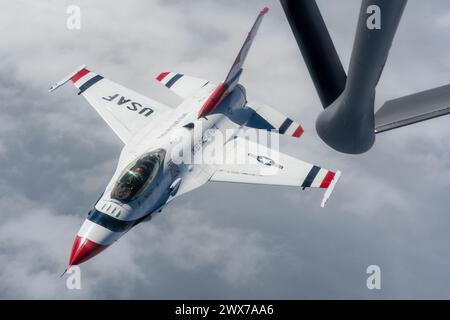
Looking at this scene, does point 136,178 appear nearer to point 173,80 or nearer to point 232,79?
point 232,79

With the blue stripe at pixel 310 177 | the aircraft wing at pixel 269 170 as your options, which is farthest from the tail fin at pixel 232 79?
the blue stripe at pixel 310 177

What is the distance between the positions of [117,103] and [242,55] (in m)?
8.95

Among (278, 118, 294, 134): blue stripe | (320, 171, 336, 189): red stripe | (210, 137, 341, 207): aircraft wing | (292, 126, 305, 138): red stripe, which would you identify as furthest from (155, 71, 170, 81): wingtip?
(320, 171, 336, 189): red stripe

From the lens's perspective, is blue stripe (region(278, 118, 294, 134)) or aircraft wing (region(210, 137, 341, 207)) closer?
aircraft wing (region(210, 137, 341, 207))

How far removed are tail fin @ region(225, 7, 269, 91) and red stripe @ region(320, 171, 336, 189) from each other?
861 cm

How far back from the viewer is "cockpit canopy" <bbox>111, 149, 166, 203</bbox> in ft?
71.7

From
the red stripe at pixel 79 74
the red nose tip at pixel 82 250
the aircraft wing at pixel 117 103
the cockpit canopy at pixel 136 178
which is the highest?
the red stripe at pixel 79 74

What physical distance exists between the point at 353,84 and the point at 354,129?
34.8 inches

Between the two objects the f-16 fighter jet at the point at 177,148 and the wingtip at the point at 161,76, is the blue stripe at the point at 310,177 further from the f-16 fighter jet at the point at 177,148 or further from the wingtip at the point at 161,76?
the wingtip at the point at 161,76

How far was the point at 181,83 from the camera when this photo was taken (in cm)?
3328

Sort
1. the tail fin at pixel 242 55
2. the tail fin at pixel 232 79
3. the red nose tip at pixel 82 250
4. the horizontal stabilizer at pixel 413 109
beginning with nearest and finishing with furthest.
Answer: the horizontal stabilizer at pixel 413 109 → the red nose tip at pixel 82 250 → the tail fin at pixel 232 79 → the tail fin at pixel 242 55

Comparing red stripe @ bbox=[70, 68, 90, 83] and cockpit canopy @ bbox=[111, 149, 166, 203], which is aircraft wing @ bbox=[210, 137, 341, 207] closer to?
cockpit canopy @ bbox=[111, 149, 166, 203]

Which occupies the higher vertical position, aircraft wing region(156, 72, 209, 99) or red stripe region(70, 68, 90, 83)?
red stripe region(70, 68, 90, 83)

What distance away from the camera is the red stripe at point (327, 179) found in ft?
84.5
